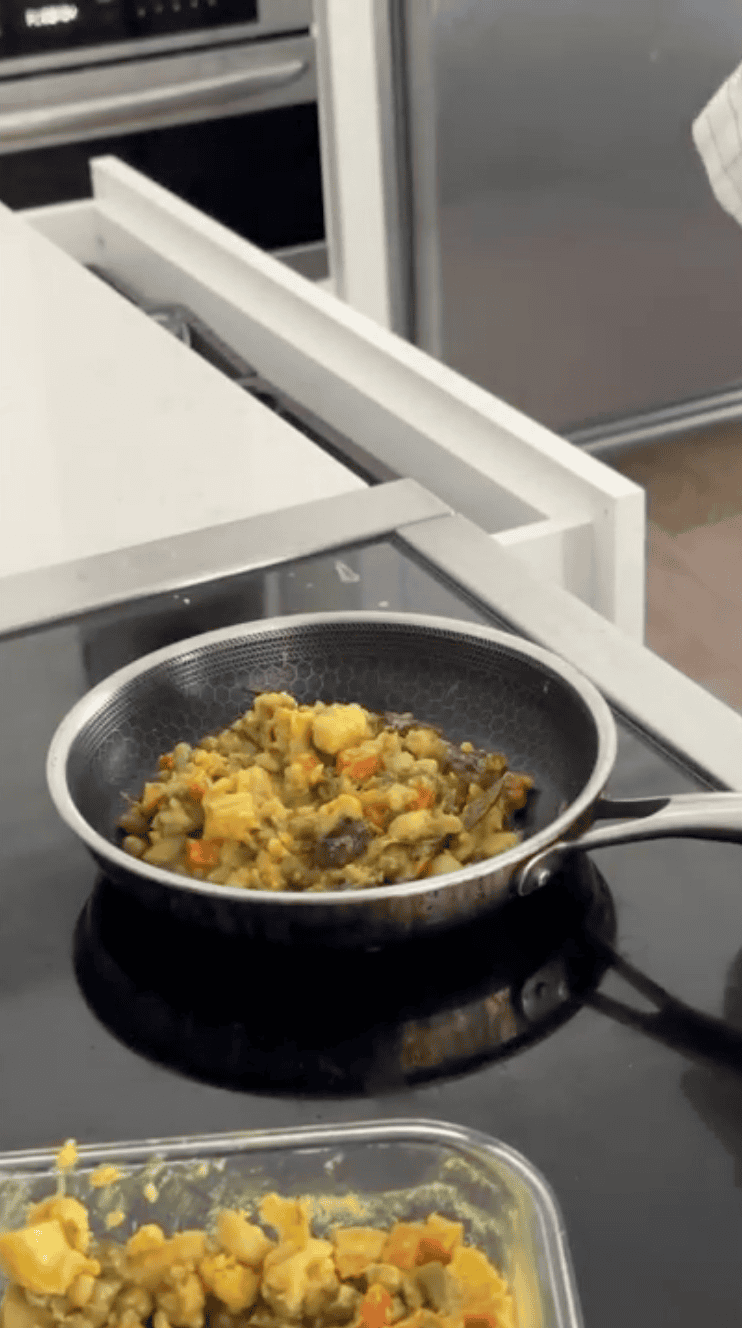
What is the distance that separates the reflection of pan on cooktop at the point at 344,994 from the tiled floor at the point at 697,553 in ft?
5.42

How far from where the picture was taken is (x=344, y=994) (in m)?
0.62

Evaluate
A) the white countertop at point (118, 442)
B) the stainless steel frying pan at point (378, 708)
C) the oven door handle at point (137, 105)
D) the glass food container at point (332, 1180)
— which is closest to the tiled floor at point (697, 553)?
the oven door handle at point (137, 105)

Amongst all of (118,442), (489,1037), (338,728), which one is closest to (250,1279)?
(489,1037)

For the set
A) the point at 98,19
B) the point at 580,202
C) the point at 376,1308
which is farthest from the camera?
the point at 580,202

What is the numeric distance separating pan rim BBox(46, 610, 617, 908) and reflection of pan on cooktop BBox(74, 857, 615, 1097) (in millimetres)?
29

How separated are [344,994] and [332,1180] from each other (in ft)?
0.40

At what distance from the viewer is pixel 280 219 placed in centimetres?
257

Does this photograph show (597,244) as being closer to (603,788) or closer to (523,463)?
(523,463)

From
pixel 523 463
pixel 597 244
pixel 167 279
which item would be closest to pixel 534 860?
pixel 523 463

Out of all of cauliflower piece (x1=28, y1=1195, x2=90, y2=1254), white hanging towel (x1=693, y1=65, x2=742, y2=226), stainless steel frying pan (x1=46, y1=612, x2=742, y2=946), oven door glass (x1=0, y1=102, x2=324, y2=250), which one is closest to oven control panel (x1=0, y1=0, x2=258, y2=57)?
oven door glass (x1=0, y1=102, x2=324, y2=250)

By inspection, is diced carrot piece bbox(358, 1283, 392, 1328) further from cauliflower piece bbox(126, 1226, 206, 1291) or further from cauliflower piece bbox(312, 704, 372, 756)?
cauliflower piece bbox(312, 704, 372, 756)

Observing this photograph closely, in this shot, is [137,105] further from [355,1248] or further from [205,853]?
[355,1248]

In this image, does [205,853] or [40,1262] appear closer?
[40,1262]

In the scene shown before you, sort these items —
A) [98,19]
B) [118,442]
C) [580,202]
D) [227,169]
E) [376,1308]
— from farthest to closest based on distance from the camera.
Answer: [580,202], [227,169], [98,19], [118,442], [376,1308]
